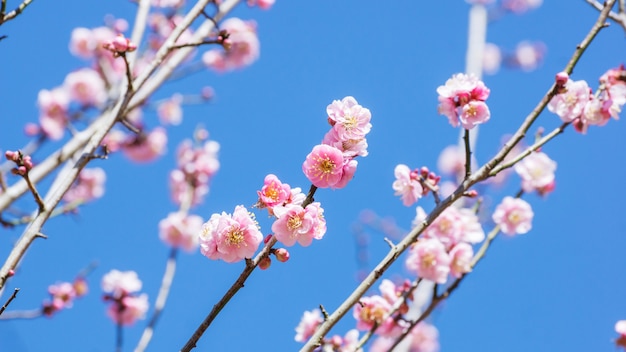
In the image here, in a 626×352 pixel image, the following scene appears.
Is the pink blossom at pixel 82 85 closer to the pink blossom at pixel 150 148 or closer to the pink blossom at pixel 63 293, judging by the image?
the pink blossom at pixel 150 148

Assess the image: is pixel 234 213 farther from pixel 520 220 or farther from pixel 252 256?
pixel 520 220

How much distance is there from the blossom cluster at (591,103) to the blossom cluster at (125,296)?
3.39 meters

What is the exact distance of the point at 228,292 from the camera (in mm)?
1665

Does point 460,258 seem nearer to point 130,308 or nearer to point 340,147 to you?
point 340,147

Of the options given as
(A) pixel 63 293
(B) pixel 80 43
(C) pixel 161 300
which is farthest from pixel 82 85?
(C) pixel 161 300

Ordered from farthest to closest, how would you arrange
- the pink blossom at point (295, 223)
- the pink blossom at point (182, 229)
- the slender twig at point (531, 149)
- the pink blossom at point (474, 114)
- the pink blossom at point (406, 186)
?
the pink blossom at point (182, 229) → the pink blossom at point (406, 186) → the pink blossom at point (474, 114) → the slender twig at point (531, 149) → the pink blossom at point (295, 223)

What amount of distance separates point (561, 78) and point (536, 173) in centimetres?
149

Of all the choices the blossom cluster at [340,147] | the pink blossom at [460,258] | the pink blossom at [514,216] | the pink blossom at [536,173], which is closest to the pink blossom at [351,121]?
the blossom cluster at [340,147]

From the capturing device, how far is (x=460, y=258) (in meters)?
3.16

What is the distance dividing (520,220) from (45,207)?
105 inches

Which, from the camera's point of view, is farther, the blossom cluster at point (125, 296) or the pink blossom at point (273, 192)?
the blossom cluster at point (125, 296)

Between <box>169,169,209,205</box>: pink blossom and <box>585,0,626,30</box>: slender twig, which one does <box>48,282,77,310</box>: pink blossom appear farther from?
<box>585,0,626,30</box>: slender twig

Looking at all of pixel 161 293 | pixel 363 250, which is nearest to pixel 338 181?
pixel 161 293

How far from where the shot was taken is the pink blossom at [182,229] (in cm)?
595
